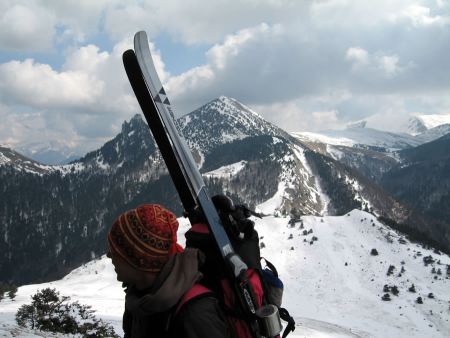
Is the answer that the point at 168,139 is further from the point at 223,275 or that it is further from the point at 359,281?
the point at 359,281

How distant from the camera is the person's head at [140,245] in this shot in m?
3.66

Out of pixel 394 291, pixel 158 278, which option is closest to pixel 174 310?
pixel 158 278

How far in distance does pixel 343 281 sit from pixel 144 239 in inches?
3029

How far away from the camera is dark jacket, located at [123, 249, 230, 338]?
3.31m

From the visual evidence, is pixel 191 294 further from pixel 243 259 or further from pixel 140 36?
pixel 140 36

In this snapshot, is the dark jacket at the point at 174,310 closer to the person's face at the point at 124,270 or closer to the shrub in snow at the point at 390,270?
the person's face at the point at 124,270

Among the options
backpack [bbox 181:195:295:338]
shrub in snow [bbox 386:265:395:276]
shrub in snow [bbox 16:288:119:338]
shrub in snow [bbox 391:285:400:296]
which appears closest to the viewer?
backpack [bbox 181:195:295:338]

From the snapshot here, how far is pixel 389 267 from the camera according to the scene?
259 ft

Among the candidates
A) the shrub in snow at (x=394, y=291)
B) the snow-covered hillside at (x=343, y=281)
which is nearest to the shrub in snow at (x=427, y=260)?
the snow-covered hillside at (x=343, y=281)

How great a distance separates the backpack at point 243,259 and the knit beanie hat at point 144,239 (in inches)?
35.8

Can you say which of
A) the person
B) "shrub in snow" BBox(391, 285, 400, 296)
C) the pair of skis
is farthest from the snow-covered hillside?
the person

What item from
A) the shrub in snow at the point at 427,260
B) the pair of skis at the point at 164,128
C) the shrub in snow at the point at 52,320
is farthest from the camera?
the shrub in snow at the point at 427,260

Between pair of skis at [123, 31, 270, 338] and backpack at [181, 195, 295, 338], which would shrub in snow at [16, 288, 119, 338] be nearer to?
pair of skis at [123, 31, 270, 338]

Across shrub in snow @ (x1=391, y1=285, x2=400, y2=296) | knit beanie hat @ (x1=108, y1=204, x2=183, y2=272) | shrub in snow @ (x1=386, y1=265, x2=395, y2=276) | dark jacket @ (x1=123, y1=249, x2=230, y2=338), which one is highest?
knit beanie hat @ (x1=108, y1=204, x2=183, y2=272)
